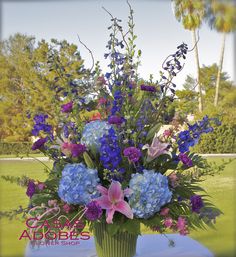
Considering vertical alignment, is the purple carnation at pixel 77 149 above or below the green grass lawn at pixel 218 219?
above

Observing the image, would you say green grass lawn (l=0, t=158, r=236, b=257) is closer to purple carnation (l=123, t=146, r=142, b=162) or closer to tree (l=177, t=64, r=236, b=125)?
purple carnation (l=123, t=146, r=142, b=162)

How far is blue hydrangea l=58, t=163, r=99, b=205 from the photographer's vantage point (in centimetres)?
138

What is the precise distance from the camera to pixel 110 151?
53.8 inches

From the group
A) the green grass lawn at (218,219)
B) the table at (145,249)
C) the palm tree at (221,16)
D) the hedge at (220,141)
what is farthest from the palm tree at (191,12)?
the table at (145,249)

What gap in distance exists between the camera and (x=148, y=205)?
1.36 m

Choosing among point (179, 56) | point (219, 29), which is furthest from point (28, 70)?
point (179, 56)

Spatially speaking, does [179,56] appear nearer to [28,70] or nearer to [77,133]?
[77,133]

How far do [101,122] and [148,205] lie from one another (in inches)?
13.0

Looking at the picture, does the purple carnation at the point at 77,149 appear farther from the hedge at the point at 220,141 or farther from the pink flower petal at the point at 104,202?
the hedge at the point at 220,141

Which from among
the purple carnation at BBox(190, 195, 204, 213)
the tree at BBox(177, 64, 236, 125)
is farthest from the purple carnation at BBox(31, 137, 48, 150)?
the tree at BBox(177, 64, 236, 125)

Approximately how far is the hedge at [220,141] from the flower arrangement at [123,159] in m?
10.3

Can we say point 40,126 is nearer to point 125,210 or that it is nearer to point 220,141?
point 125,210

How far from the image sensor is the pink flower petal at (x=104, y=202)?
53.9 inches

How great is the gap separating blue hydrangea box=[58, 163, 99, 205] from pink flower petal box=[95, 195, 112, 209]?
0.04 metres
